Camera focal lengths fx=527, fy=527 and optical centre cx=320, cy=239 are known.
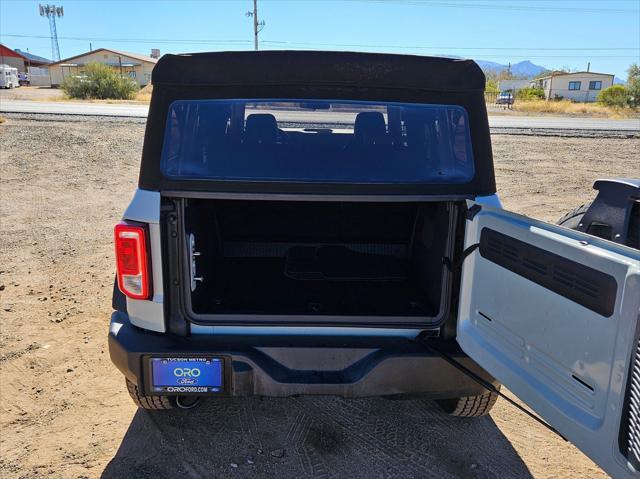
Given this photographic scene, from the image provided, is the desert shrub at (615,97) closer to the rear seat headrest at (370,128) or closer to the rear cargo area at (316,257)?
the rear cargo area at (316,257)

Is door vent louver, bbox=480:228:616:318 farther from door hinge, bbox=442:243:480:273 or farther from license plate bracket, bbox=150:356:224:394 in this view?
license plate bracket, bbox=150:356:224:394

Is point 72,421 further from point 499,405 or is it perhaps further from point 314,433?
point 499,405

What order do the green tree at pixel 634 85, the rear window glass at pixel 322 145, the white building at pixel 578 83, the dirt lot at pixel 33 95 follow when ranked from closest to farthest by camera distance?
the rear window glass at pixel 322 145
the dirt lot at pixel 33 95
the green tree at pixel 634 85
the white building at pixel 578 83

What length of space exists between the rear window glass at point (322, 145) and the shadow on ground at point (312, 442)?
1.40m

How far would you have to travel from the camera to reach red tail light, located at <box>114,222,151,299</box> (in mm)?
2242

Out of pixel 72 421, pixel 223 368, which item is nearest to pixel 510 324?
pixel 223 368

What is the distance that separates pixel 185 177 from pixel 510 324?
1457 millimetres

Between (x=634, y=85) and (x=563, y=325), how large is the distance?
46.5 m

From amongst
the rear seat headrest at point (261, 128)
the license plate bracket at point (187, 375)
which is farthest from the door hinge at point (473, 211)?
the license plate bracket at point (187, 375)

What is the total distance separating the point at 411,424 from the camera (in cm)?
296

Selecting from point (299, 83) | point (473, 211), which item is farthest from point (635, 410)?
point (299, 83)

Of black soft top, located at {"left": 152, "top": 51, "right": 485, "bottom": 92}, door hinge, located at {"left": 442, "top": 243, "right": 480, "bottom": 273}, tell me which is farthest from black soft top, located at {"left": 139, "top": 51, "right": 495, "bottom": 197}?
door hinge, located at {"left": 442, "top": 243, "right": 480, "bottom": 273}

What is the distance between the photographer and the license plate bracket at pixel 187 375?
2.28 m

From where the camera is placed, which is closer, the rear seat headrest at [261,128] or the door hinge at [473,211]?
the door hinge at [473,211]
